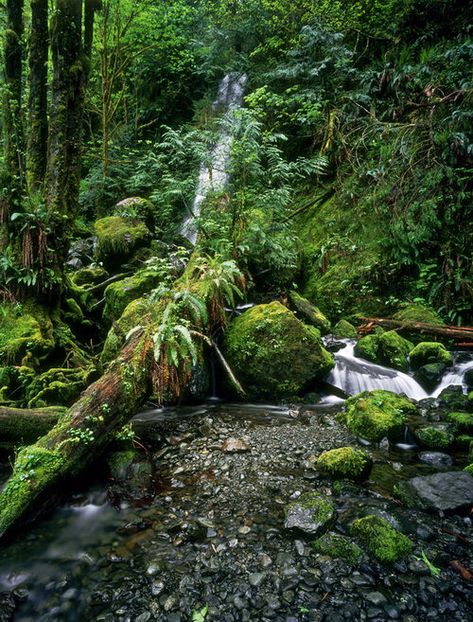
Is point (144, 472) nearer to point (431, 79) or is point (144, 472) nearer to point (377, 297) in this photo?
point (377, 297)

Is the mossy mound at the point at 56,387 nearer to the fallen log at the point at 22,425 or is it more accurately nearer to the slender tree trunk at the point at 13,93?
the fallen log at the point at 22,425

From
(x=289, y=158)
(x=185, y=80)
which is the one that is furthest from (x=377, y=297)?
(x=185, y=80)

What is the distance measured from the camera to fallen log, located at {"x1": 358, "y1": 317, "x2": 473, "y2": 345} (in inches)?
288

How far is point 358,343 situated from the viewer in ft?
24.2

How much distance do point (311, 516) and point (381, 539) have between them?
59cm

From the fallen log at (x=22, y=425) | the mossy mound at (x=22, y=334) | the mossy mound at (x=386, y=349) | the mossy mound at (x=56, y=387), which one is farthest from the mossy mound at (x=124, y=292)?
the mossy mound at (x=386, y=349)

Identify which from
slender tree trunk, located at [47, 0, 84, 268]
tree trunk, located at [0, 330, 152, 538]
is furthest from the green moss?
slender tree trunk, located at [47, 0, 84, 268]

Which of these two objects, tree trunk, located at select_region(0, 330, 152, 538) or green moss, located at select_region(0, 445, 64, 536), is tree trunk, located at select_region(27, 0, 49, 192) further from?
green moss, located at select_region(0, 445, 64, 536)

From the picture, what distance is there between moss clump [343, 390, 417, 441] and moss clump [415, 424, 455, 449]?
0.83ft

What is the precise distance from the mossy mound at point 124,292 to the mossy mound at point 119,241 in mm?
1833

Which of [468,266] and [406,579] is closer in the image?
[406,579]

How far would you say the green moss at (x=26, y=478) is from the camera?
302 cm

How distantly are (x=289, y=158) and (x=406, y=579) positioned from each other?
528 inches

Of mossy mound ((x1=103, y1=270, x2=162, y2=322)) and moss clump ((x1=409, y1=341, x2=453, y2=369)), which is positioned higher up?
mossy mound ((x1=103, y1=270, x2=162, y2=322))
